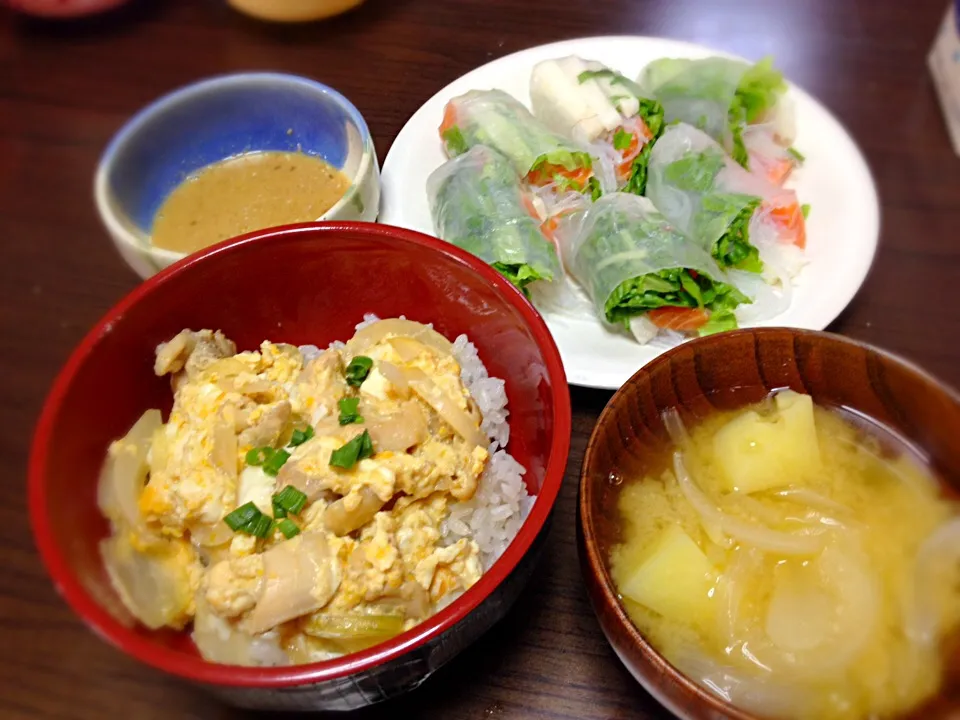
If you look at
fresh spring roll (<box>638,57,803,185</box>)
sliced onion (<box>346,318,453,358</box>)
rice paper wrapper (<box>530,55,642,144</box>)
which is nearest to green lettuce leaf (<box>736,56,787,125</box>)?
fresh spring roll (<box>638,57,803,185</box>)

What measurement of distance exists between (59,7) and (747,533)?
5.59 ft

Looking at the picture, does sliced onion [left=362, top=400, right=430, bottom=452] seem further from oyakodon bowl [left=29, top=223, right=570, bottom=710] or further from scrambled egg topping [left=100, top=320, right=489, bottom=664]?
oyakodon bowl [left=29, top=223, right=570, bottom=710]

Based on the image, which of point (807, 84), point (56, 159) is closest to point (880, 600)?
point (807, 84)

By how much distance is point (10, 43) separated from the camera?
1.52m

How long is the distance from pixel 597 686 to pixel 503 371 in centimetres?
42

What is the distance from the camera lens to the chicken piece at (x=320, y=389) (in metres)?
0.91

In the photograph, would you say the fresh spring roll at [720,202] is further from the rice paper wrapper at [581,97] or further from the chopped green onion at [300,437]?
the chopped green onion at [300,437]

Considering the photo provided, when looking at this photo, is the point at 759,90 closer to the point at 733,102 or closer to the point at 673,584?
the point at 733,102

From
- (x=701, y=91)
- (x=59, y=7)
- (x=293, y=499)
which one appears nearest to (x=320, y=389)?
(x=293, y=499)

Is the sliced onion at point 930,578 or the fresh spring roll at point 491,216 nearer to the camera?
the sliced onion at point 930,578

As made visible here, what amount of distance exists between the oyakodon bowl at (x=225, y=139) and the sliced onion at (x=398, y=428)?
0.39 metres

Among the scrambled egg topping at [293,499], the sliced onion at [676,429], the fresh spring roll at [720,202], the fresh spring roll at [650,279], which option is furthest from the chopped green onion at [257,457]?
the fresh spring roll at [720,202]

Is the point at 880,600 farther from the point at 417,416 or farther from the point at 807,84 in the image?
the point at 807,84

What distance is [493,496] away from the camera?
2.95 feet
